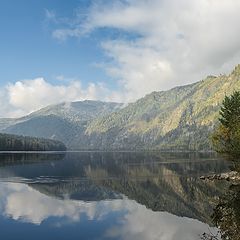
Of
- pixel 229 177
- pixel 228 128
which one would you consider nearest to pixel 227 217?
pixel 228 128

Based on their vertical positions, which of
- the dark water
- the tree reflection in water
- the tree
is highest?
the tree

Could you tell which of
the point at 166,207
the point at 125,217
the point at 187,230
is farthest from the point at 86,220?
the point at 166,207

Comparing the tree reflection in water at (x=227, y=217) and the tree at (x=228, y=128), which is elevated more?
the tree at (x=228, y=128)

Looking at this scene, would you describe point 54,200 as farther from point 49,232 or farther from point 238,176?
point 238,176

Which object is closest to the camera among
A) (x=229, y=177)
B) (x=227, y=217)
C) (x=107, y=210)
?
(x=227, y=217)

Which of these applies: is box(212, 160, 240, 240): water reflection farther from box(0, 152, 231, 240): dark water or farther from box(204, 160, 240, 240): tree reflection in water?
box(0, 152, 231, 240): dark water

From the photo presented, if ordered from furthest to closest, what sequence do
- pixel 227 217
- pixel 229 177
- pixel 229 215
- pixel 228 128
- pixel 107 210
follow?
pixel 229 177
pixel 228 128
pixel 107 210
pixel 229 215
pixel 227 217

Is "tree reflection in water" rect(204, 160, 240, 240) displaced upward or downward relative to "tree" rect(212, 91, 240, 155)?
downward

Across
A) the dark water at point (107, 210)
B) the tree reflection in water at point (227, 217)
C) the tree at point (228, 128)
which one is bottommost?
the dark water at point (107, 210)

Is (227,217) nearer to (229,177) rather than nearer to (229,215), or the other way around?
(229,215)

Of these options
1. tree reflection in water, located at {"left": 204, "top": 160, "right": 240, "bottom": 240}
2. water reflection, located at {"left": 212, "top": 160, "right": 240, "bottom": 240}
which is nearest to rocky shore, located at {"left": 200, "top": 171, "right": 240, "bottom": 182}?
water reflection, located at {"left": 212, "top": 160, "right": 240, "bottom": 240}

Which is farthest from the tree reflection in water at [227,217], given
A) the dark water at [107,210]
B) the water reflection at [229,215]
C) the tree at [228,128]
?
the tree at [228,128]

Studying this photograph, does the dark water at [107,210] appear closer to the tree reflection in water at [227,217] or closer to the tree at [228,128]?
the tree reflection in water at [227,217]

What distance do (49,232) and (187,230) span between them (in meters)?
19.6
